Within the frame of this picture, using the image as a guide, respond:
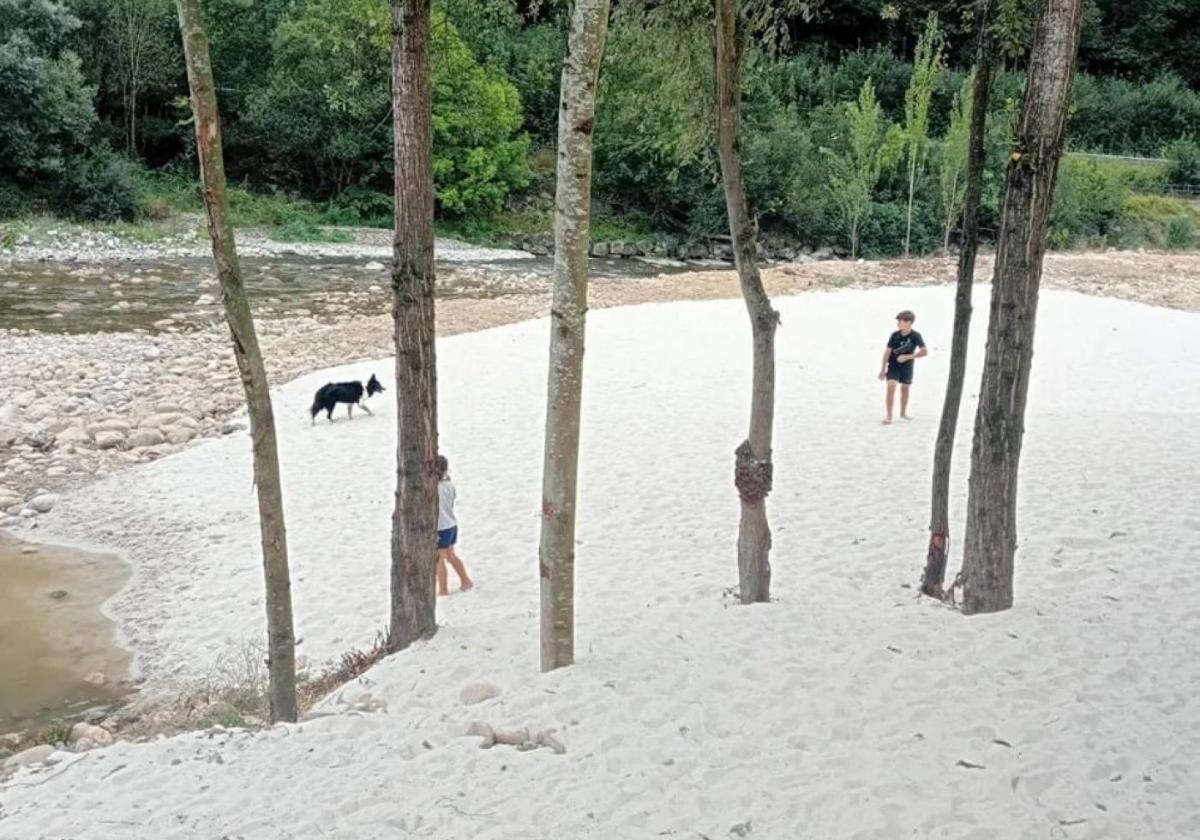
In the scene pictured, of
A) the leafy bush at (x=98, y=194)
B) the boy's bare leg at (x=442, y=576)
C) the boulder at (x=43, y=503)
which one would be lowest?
the boulder at (x=43, y=503)

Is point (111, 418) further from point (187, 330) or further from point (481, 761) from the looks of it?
point (481, 761)

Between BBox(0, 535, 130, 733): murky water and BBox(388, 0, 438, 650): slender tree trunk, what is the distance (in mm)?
2716

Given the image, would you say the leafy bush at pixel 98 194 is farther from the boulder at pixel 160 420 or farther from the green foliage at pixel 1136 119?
the green foliage at pixel 1136 119

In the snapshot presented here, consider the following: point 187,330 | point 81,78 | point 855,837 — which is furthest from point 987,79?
point 81,78

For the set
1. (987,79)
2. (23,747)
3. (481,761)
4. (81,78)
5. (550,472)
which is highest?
(81,78)

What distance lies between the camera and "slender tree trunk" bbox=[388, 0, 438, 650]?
639cm

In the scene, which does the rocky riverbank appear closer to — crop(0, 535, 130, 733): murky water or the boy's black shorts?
crop(0, 535, 130, 733): murky water

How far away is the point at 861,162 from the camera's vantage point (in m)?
39.7

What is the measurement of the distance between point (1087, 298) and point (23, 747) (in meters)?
23.9

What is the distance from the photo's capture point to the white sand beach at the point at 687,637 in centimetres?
523

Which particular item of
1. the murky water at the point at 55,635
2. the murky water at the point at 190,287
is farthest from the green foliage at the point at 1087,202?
the murky water at the point at 55,635

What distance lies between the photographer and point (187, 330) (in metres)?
22.7

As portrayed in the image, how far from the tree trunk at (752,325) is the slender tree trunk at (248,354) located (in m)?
3.12

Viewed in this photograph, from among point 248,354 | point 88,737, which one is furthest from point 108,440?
point 248,354
